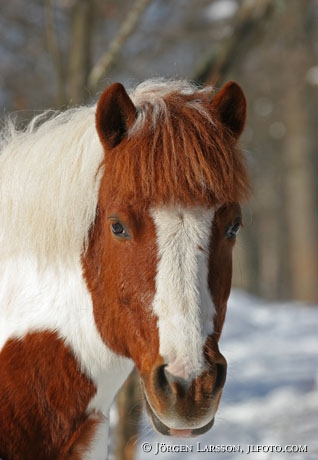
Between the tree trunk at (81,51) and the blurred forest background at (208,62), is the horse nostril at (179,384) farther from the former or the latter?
the tree trunk at (81,51)

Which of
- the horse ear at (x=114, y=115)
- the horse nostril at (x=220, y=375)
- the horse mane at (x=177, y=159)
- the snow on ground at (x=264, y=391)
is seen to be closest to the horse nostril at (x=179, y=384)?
the horse nostril at (x=220, y=375)

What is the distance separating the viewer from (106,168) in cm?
248

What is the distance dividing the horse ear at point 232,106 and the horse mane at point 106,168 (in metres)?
0.06

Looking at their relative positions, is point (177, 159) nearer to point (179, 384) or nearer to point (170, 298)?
point (170, 298)

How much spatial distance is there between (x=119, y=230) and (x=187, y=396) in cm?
70

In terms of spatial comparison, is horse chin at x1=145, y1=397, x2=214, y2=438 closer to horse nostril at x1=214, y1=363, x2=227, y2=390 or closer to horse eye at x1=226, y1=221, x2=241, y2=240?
horse nostril at x1=214, y1=363, x2=227, y2=390

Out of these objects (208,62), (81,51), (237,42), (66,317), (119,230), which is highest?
(81,51)

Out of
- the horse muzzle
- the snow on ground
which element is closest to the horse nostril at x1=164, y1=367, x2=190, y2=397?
the horse muzzle

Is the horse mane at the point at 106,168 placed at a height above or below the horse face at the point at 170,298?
above

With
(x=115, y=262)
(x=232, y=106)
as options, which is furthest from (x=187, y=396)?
(x=232, y=106)

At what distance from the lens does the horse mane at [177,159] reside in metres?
2.30

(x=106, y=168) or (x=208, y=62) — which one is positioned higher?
(x=208, y=62)

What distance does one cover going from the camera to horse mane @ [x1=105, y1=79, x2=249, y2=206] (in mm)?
2297

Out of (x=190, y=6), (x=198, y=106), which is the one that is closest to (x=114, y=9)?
(x=190, y=6)
